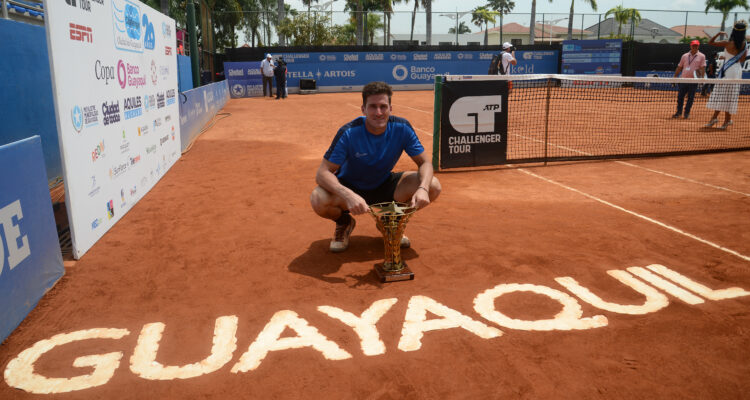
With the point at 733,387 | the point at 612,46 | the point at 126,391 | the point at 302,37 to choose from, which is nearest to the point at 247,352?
the point at 126,391

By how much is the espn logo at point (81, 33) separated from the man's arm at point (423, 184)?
3575 millimetres

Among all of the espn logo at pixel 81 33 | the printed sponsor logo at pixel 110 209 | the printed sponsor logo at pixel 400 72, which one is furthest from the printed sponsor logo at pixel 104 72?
the printed sponsor logo at pixel 400 72

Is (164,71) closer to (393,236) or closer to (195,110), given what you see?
(195,110)

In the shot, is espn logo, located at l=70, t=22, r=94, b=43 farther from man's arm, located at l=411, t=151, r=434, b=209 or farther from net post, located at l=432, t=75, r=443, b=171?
net post, located at l=432, t=75, r=443, b=171

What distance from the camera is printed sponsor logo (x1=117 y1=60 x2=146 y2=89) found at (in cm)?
683

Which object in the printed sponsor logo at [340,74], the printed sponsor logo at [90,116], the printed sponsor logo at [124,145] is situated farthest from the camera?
the printed sponsor logo at [340,74]

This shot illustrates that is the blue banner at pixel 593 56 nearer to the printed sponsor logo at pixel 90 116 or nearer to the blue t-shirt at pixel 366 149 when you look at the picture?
the blue t-shirt at pixel 366 149

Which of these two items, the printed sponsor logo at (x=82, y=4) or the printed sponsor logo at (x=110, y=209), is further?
the printed sponsor logo at (x=110, y=209)

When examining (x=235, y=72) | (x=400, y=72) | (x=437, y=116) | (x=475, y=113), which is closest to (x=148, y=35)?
(x=437, y=116)

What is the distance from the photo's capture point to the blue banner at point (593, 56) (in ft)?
96.2

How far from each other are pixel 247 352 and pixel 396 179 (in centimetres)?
241

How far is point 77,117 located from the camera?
207 inches

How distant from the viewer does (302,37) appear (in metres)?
36.4

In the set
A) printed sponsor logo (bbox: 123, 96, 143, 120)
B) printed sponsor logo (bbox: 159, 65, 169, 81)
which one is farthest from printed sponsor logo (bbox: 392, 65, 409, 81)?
printed sponsor logo (bbox: 123, 96, 143, 120)
